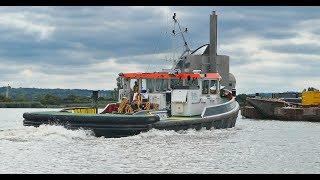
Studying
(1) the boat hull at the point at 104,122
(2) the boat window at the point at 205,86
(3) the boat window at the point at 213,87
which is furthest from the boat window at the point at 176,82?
(1) the boat hull at the point at 104,122

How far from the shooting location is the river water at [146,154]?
16.1m

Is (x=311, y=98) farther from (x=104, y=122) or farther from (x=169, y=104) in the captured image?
(x=104, y=122)

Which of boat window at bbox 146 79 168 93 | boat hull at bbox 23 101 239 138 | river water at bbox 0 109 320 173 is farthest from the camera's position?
boat window at bbox 146 79 168 93

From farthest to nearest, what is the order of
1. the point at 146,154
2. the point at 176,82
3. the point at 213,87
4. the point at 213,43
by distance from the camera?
the point at 213,43, the point at 213,87, the point at 176,82, the point at 146,154

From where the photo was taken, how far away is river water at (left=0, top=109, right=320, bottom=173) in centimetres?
1611

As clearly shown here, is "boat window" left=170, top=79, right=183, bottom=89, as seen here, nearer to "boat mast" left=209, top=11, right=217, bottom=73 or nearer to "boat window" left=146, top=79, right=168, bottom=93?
"boat window" left=146, top=79, right=168, bottom=93

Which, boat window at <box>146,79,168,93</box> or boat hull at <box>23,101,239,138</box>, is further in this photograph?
boat window at <box>146,79,168,93</box>

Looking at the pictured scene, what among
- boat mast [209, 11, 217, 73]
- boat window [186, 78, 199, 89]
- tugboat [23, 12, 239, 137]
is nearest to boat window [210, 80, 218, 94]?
tugboat [23, 12, 239, 137]

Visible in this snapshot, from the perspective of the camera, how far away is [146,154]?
1928cm

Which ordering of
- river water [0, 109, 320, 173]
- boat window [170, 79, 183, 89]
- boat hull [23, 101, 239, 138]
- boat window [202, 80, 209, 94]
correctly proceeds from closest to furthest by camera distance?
river water [0, 109, 320, 173] < boat hull [23, 101, 239, 138] < boat window [170, 79, 183, 89] < boat window [202, 80, 209, 94]

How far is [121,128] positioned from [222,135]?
23.8 ft

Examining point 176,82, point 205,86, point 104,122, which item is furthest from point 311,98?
point 104,122

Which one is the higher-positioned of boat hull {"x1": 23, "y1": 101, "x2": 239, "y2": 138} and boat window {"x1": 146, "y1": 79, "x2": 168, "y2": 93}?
boat window {"x1": 146, "y1": 79, "x2": 168, "y2": 93}
